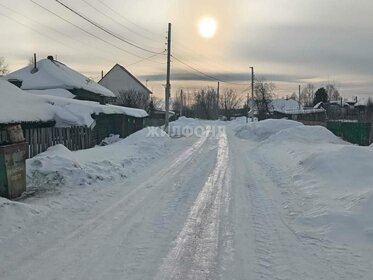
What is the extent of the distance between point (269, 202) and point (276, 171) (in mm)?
4781

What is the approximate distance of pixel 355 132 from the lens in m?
26.1

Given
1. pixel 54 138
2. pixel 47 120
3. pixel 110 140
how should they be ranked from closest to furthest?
pixel 54 138 → pixel 47 120 → pixel 110 140

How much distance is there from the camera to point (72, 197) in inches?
368

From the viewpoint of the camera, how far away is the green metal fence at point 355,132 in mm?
25297

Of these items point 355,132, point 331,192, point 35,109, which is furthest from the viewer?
point 355,132

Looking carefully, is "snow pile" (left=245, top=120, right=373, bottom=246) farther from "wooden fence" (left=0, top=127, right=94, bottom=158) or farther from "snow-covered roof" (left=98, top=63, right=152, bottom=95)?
"snow-covered roof" (left=98, top=63, right=152, bottom=95)

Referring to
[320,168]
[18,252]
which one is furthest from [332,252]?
[320,168]

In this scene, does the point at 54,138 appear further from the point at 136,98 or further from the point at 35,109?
the point at 136,98

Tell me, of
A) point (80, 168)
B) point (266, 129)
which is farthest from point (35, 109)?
point (266, 129)

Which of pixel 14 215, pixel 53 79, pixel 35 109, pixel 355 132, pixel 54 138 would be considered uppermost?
pixel 53 79

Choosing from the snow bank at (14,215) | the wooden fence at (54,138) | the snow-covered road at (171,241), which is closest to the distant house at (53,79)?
the wooden fence at (54,138)

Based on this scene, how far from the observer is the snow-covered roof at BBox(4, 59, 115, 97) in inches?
1325

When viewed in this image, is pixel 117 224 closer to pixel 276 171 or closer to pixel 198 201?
pixel 198 201

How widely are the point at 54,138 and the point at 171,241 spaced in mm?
12770
